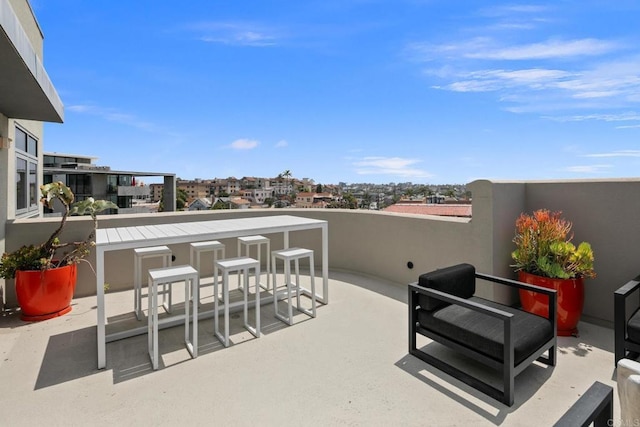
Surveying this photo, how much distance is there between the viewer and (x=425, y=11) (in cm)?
627

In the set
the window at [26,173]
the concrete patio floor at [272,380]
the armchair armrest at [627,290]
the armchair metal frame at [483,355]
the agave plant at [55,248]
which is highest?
the window at [26,173]

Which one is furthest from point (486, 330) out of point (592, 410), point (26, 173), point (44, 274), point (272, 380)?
point (26, 173)

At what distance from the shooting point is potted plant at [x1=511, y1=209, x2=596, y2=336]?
317cm

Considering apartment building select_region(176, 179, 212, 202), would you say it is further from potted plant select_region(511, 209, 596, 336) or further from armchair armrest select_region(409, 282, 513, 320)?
armchair armrest select_region(409, 282, 513, 320)

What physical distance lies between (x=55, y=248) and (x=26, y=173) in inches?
99.4

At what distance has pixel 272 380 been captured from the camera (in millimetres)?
2502

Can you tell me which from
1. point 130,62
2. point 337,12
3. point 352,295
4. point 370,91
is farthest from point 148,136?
point 352,295

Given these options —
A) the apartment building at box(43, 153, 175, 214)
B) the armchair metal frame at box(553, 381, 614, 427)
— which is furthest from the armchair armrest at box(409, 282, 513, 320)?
the apartment building at box(43, 153, 175, 214)

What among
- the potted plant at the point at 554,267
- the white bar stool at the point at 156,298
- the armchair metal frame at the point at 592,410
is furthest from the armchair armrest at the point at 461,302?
the white bar stool at the point at 156,298

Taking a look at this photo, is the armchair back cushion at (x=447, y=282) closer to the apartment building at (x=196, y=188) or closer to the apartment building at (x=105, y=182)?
the apartment building at (x=105, y=182)

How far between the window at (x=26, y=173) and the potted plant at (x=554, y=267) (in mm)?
7011

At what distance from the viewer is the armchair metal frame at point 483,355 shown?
2174mm

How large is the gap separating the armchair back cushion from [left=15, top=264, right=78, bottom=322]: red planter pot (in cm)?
404

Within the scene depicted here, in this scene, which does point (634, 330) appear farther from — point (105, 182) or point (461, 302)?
point (105, 182)
